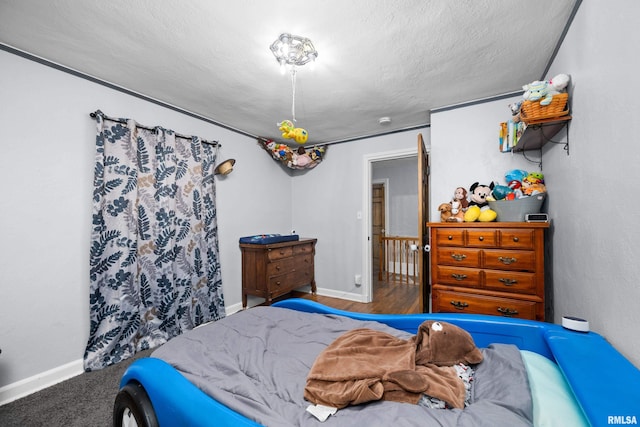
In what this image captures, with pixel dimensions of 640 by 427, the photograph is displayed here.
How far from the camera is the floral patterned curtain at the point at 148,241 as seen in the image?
1.98 metres

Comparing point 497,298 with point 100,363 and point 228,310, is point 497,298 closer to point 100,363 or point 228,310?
point 228,310

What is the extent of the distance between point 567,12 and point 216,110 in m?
2.76

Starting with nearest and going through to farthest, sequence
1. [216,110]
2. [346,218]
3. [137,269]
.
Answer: [137,269] < [216,110] < [346,218]

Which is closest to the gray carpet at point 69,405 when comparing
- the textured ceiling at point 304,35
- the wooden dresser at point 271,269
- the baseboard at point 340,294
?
the wooden dresser at point 271,269

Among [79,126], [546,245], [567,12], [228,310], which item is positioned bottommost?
[228,310]

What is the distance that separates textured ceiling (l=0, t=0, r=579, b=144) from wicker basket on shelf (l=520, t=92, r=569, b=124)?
0.44m

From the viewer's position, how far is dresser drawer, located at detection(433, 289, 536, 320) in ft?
5.77

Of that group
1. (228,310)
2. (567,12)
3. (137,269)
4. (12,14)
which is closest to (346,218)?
(228,310)

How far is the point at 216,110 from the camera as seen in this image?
2.61 metres

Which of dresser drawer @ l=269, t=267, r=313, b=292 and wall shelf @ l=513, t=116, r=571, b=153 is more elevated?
wall shelf @ l=513, t=116, r=571, b=153

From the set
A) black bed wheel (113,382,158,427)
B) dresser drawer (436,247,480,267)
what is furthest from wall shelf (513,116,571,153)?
black bed wheel (113,382,158,427)

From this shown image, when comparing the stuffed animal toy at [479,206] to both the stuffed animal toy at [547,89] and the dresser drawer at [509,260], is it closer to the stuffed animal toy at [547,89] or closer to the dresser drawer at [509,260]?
the dresser drawer at [509,260]

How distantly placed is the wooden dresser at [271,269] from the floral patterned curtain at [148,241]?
39 centimetres

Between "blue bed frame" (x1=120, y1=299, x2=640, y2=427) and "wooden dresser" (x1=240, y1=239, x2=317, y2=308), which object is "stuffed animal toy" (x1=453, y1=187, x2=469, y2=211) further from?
"wooden dresser" (x1=240, y1=239, x2=317, y2=308)
